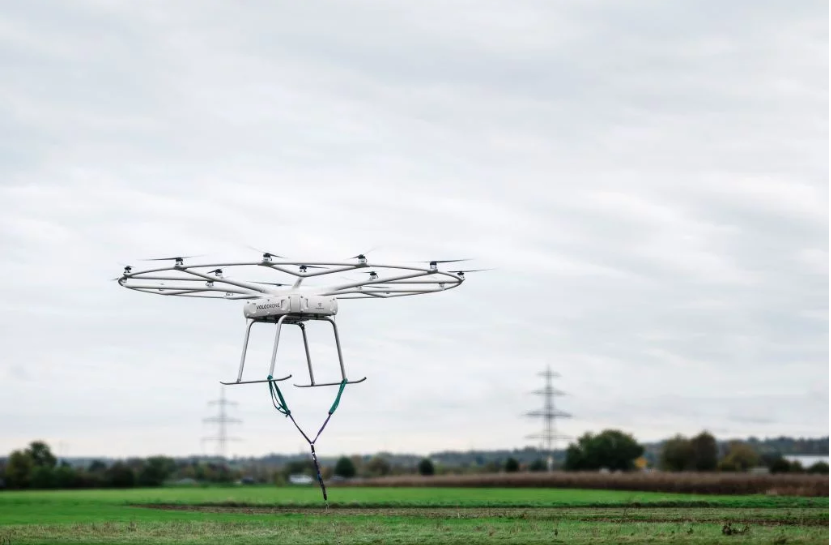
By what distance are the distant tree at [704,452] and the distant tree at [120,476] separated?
8105 cm

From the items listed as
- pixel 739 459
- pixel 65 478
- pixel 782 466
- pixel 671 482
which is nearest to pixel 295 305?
pixel 671 482

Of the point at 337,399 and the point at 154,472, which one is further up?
the point at 337,399

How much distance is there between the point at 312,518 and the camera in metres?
55.0

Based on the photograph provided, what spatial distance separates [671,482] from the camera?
94750mm

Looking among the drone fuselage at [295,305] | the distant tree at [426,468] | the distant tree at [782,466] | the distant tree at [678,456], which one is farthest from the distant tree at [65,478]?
the drone fuselage at [295,305]

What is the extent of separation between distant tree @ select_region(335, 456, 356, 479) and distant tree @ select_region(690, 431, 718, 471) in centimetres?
5991

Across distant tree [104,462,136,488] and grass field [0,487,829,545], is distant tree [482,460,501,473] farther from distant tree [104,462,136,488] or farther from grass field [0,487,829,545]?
grass field [0,487,829,545]

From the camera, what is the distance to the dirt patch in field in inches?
1873

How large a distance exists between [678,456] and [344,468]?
5916 centimetres

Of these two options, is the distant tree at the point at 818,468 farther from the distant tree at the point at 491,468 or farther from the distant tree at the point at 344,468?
the distant tree at the point at 344,468

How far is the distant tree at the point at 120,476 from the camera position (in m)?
157

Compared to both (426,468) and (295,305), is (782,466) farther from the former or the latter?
(295,305)

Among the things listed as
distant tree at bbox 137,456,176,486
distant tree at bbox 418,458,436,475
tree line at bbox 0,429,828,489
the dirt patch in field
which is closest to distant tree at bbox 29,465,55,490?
tree line at bbox 0,429,828,489

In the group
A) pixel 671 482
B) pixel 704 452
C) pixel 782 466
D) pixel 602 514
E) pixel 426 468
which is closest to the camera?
pixel 602 514
